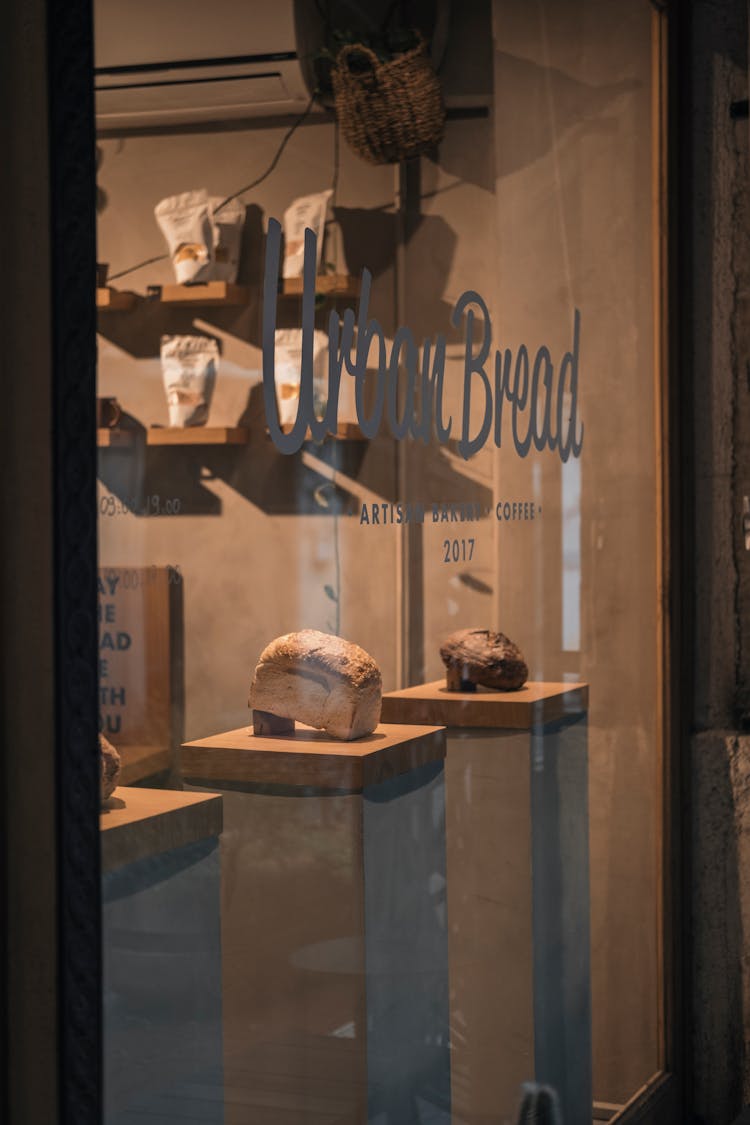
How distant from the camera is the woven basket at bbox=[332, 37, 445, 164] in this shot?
1689 mm

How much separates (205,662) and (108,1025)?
13.6 inches

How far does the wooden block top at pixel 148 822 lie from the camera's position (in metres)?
1.31

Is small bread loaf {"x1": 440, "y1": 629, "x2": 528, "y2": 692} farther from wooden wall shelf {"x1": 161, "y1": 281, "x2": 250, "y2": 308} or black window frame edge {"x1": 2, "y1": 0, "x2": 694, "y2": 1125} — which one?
black window frame edge {"x1": 2, "y1": 0, "x2": 694, "y2": 1125}

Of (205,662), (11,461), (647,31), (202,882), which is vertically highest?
(647,31)

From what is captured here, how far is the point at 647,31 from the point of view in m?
2.89

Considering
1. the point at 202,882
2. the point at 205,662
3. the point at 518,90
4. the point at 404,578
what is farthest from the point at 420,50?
the point at 202,882

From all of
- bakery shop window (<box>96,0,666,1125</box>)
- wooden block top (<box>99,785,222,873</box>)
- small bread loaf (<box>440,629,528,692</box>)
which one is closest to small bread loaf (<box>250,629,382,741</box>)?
bakery shop window (<box>96,0,666,1125</box>)

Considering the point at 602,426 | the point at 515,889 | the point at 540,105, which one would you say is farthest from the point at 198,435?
the point at 602,426

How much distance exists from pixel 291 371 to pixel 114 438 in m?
0.30

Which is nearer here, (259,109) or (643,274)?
(259,109)

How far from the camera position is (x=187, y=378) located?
136 cm

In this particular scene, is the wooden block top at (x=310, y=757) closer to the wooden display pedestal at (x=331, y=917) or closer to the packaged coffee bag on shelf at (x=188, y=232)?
the wooden display pedestal at (x=331, y=917)

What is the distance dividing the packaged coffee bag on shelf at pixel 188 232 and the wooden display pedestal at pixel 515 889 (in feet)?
2.09

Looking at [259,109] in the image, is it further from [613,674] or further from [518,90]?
[613,674]
